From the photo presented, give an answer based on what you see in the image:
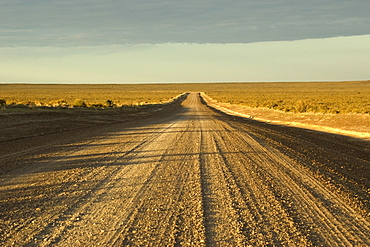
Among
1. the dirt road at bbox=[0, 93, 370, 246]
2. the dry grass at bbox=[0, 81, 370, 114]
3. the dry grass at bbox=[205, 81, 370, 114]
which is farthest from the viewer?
the dry grass at bbox=[0, 81, 370, 114]

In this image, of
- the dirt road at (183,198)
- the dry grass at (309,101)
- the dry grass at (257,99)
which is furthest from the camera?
the dry grass at (257,99)

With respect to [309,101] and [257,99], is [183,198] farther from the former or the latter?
[257,99]

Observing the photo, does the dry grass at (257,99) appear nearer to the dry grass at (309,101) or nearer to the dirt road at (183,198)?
the dry grass at (309,101)

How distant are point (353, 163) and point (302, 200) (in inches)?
156

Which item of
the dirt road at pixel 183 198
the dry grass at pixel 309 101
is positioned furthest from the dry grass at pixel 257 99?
the dirt road at pixel 183 198

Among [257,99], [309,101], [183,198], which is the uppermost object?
[183,198]

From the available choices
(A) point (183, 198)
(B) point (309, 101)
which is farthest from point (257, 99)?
(A) point (183, 198)

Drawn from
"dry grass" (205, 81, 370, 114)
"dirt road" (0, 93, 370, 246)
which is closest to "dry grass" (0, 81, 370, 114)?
"dry grass" (205, 81, 370, 114)

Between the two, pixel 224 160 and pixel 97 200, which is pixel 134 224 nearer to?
pixel 97 200

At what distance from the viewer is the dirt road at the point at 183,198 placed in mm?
3871

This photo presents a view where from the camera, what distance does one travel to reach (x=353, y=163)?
8.34 meters

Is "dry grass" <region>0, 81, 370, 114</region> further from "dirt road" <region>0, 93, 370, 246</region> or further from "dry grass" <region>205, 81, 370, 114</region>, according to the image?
"dirt road" <region>0, 93, 370, 246</region>

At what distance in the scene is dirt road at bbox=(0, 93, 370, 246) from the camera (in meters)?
3.87

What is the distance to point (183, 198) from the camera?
5.20m
